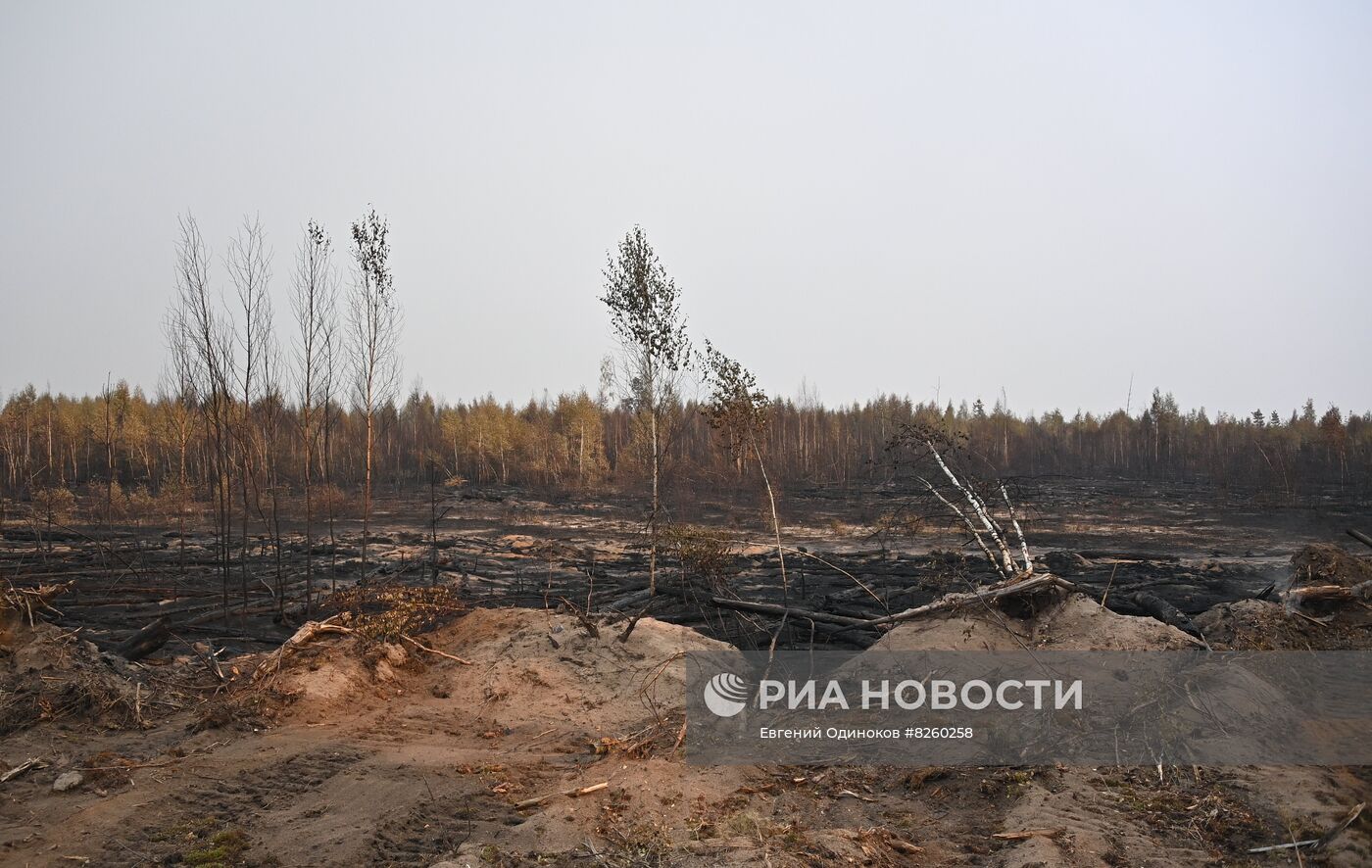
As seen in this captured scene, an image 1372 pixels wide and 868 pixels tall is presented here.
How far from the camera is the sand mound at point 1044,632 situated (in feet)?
24.9

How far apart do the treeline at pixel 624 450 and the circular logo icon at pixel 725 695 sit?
2420 centimetres

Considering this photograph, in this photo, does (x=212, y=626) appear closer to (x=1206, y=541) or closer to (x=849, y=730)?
(x=849, y=730)

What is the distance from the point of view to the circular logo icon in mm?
7793

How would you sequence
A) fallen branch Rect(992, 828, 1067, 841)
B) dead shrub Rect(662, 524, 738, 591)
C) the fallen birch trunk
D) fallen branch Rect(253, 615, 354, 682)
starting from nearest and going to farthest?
fallen branch Rect(992, 828, 1067, 841) → the fallen birch trunk → fallen branch Rect(253, 615, 354, 682) → dead shrub Rect(662, 524, 738, 591)

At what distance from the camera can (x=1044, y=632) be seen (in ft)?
26.7

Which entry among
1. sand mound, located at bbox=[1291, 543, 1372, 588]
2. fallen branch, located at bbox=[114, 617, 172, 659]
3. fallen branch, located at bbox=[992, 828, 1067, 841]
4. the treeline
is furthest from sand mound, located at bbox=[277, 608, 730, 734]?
the treeline

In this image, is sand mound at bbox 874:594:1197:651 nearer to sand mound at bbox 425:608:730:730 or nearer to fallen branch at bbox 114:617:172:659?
sand mound at bbox 425:608:730:730

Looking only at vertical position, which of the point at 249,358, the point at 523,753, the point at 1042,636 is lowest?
the point at 523,753

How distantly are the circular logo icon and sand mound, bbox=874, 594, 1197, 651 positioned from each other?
63.0 inches

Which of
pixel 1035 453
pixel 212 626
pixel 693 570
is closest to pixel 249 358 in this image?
pixel 212 626

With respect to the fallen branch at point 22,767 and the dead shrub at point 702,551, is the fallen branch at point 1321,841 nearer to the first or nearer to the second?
the dead shrub at point 702,551

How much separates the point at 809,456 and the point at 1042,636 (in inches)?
1631

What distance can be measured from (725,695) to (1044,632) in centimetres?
329

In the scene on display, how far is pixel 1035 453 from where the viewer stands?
5509 cm
